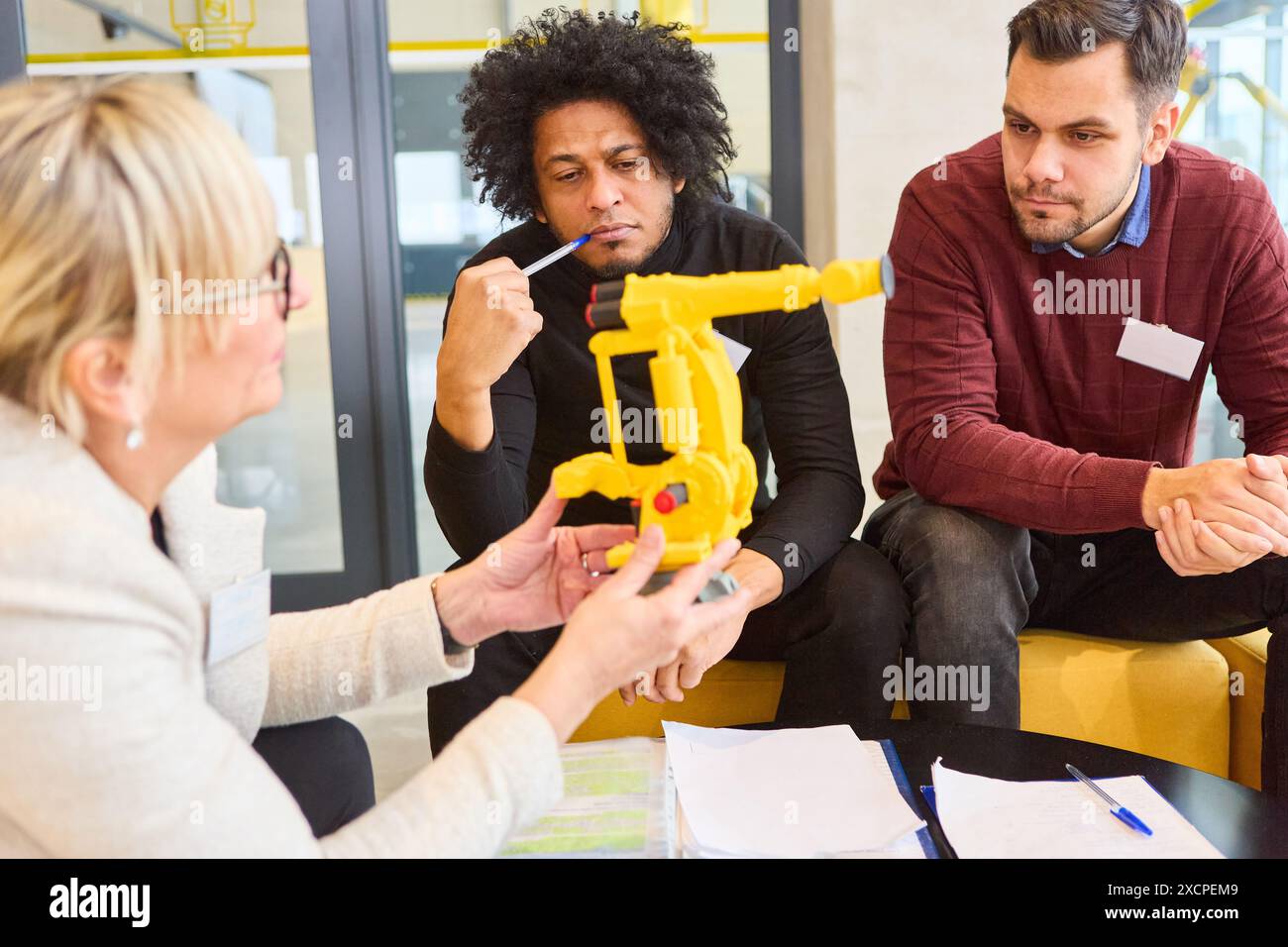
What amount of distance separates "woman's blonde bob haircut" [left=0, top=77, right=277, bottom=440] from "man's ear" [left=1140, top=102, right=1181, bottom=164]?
1.47 metres

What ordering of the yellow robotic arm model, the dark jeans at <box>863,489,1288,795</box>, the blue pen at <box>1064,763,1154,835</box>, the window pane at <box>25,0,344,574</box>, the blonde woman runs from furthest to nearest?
the window pane at <box>25,0,344,574</box> → the dark jeans at <box>863,489,1288,795</box> → the blue pen at <box>1064,763,1154,835</box> → the yellow robotic arm model → the blonde woman

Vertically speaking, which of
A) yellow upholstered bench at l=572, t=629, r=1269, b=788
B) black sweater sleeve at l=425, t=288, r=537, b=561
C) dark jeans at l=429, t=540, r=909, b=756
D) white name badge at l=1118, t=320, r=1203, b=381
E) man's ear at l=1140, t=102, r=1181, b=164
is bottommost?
yellow upholstered bench at l=572, t=629, r=1269, b=788

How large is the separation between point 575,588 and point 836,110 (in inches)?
79.7

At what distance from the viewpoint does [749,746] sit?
1.28m

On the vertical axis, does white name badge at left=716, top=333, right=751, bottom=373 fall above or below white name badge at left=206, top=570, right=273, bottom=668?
above

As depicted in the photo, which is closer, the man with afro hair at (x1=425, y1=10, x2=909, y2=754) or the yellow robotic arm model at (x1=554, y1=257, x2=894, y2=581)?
the yellow robotic arm model at (x1=554, y1=257, x2=894, y2=581)

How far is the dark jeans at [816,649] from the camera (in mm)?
1668

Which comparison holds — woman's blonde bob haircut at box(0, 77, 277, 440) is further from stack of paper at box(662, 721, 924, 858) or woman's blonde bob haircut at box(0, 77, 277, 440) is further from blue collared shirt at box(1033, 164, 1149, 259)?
blue collared shirt at box(1033, 164, 1149, 259)

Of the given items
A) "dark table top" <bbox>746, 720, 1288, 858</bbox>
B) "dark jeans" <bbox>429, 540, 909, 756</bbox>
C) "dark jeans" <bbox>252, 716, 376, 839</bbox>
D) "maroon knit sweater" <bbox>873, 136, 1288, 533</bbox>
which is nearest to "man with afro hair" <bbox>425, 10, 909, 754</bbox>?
"dark jeans" <bbox>429, 540, 909, 756</bbox>

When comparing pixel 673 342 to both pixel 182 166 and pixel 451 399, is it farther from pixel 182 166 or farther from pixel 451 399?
pixel 451 399

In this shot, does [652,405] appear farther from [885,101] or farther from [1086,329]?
[885,101]

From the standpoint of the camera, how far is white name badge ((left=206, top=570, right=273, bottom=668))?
970 millimetres

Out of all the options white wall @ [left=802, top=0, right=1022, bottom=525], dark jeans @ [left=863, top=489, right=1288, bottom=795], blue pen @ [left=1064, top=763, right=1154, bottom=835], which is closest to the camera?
blue pen @ [left=1064, top=763, right=1154, bottom=835]
